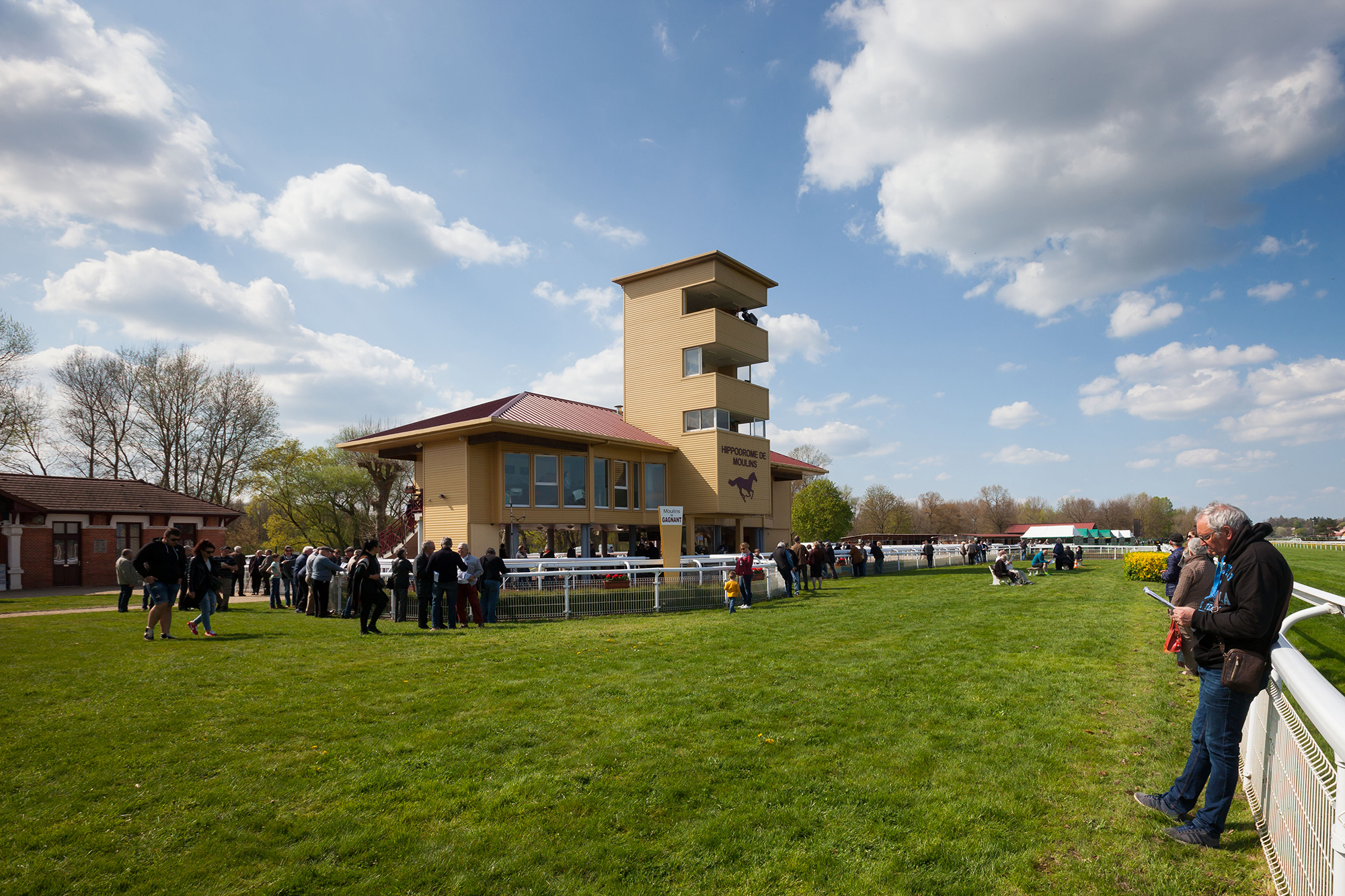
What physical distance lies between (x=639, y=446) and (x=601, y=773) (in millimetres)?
24262

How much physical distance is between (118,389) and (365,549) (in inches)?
1605

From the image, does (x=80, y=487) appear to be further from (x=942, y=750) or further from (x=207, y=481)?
(x=942, y=750)

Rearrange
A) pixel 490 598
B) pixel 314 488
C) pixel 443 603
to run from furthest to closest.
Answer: pixel 314 488
pixel 490 598
pixel 443 603

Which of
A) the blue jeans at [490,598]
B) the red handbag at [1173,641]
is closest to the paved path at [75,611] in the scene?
the blue jeans at [490,598]

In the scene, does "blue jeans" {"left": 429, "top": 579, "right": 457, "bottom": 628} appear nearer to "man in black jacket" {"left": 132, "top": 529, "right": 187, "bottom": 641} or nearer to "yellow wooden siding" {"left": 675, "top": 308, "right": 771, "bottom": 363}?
"man in black jacket" {"left": 132, "top": 529, "right": 187, "bottom": 641}

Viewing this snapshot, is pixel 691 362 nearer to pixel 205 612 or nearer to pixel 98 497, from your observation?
pixel 205 612

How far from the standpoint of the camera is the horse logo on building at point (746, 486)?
103ft

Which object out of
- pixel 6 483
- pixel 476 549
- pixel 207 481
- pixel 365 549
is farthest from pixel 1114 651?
pixel 207 481

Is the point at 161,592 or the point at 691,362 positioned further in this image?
the point at 691,362

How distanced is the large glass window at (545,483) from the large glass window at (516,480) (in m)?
0.35

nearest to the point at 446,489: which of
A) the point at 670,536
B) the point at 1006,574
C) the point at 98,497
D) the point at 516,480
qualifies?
the point at 516,480

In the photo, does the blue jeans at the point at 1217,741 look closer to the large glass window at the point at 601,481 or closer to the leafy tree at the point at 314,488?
the large glass window at the point at 601,481

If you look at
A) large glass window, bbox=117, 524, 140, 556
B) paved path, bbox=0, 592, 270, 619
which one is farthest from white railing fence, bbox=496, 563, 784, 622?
large glass window, bbox=117, 524, 140, 556

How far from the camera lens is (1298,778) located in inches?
134
